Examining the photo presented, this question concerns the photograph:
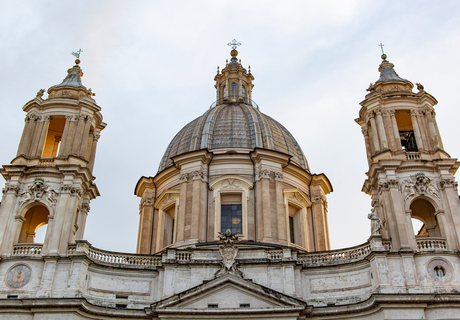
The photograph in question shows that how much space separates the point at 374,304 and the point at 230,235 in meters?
7.62

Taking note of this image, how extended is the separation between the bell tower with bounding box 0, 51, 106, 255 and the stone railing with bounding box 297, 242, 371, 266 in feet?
40.0

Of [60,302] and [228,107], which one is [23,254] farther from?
[228,107]

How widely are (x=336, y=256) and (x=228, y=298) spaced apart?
5943mm

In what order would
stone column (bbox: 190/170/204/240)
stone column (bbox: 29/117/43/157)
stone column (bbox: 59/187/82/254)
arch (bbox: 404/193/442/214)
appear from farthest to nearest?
stone column (bbox: 190/170/204/240) < stone column (bbox: 29/117/43/157) < arch (bbox: 404/193/442/214) < stone column (bbox: 59/187/82/254)

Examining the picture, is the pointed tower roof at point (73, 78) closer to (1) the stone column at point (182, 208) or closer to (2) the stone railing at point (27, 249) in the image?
(1) the stone column at point (182, 208)

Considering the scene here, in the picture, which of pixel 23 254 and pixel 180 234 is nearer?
pixel 23 254

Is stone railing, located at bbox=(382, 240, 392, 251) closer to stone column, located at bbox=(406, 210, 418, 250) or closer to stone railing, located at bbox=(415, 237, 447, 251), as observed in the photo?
stone column, located at bbox=(406, 210, 418, 250)

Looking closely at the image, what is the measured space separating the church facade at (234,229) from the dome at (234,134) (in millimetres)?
153

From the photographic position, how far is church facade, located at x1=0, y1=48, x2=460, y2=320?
23047 mm

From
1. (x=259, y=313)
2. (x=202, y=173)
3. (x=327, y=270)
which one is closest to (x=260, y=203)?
(x=202, y=173)

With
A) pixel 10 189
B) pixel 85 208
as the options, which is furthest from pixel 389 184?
pixel 10 189

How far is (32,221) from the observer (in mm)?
28672

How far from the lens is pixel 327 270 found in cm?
2461

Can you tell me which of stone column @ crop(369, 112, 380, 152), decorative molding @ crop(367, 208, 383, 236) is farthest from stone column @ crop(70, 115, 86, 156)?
stone column @ crop(369, 112, 380, 152)
